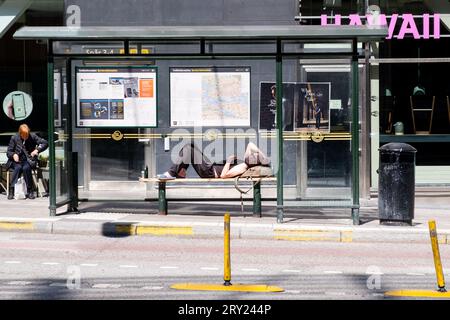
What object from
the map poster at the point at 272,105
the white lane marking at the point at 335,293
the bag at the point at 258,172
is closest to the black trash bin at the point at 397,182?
the map poster at the point at 272,105

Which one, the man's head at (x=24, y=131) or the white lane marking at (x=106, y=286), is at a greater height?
the man's head at (x=24, y=131)

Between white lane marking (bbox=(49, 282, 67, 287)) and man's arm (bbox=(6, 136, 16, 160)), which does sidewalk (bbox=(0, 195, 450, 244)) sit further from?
white lane marking (bbox=(49, 282, 67, 287))

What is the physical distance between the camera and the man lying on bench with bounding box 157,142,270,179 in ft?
51.0

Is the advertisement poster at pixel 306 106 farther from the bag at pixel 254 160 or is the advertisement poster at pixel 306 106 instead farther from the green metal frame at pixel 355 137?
the bag at pixel 254 160

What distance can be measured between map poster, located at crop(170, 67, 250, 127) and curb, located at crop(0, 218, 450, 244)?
2211 mm

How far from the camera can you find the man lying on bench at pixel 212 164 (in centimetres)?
1555

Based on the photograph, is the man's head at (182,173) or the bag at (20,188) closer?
the man's head at (182,173)

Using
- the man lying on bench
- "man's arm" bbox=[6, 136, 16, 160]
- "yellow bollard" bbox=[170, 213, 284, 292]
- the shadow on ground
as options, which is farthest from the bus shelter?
"yellow bollard" bbox=[170, 213, 284, 292]

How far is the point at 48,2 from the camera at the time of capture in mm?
19312

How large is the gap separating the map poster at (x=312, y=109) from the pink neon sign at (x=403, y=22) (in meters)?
3.65

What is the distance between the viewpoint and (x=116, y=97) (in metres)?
15.7

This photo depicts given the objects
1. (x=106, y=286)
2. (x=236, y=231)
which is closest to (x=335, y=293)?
(x=106, y=286)
